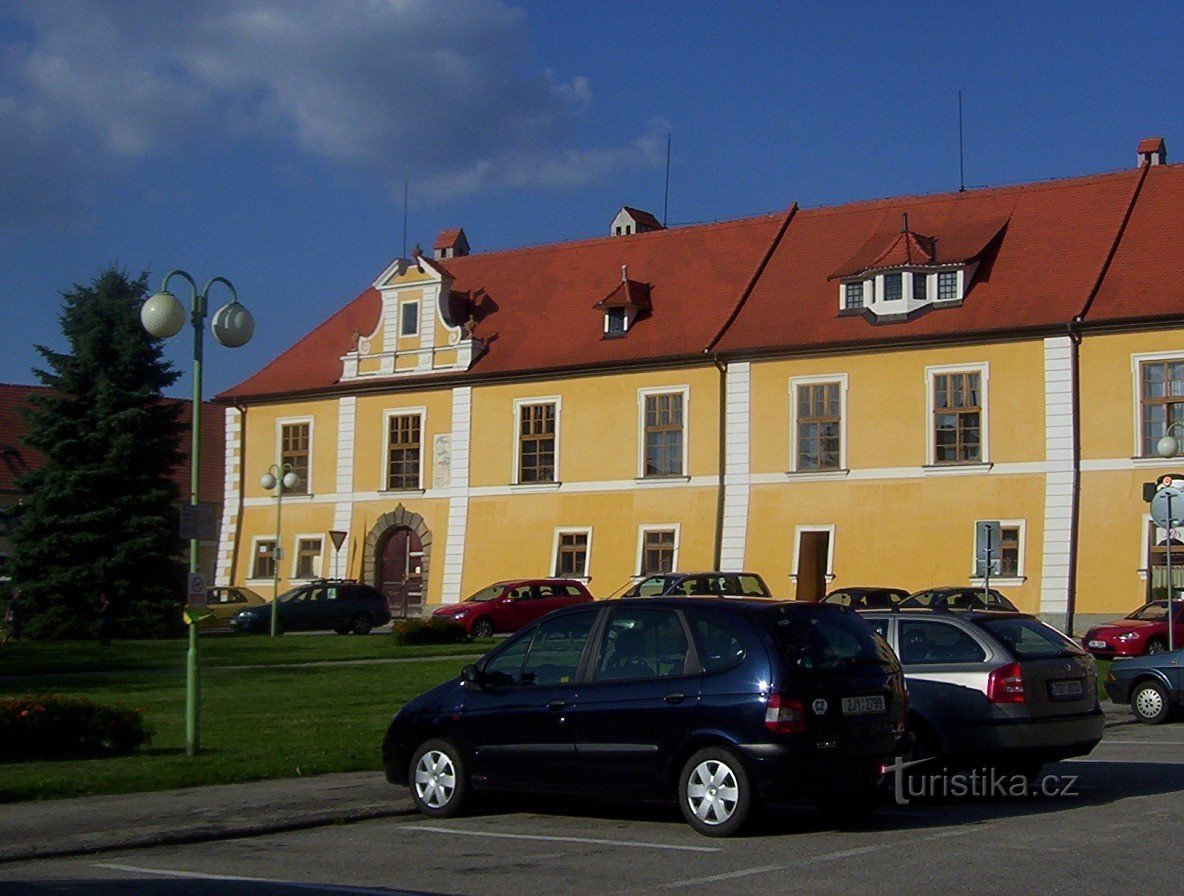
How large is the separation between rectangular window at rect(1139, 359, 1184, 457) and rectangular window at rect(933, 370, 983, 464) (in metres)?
3.92

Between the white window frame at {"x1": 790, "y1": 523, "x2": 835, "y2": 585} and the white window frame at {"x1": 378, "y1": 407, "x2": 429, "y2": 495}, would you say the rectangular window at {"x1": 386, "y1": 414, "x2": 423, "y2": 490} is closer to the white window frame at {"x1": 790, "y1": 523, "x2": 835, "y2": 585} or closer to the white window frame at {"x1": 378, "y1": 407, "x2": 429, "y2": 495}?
the white window frame at {"x1": 378, "y1": 407, "x2": 429, "y2": 495}

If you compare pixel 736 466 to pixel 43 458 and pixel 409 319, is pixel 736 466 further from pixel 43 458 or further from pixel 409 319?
pixel 43 458

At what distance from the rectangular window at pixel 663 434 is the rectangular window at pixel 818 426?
11.7ft

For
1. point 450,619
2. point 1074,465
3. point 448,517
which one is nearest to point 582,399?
point 448,517

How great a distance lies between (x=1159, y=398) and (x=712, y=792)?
29.5 metres

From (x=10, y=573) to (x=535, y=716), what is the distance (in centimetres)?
3820

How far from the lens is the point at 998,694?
13.8 metres

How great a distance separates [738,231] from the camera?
1919 inches

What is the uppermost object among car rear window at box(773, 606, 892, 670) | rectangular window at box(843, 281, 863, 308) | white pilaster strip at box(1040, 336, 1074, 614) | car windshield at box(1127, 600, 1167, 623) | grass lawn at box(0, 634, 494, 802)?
rectangular window at box(843, 281, 863, 308)

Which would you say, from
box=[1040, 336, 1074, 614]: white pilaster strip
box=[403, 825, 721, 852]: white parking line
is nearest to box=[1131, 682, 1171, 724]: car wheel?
box=[403, 825, 721, 852]: white parking line

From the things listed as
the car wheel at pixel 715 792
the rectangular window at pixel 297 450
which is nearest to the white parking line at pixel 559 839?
the car wheel at pixel 715 792

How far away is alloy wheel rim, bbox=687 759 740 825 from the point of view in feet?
38.4

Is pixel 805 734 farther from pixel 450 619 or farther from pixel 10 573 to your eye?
pixel 10 573

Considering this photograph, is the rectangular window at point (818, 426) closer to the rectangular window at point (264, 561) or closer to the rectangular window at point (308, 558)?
the rectangular window at point (308, 558)
